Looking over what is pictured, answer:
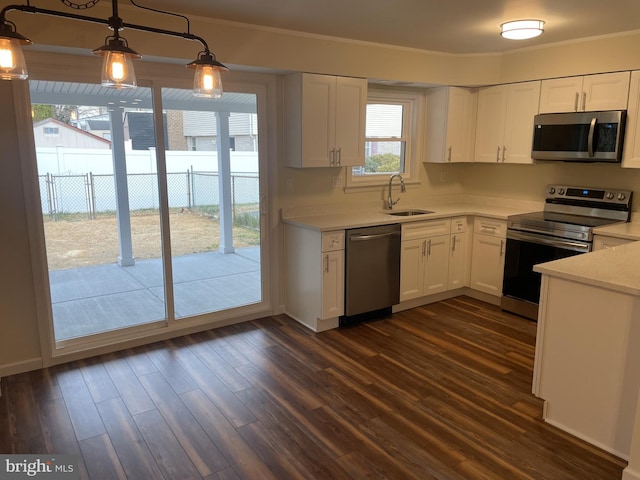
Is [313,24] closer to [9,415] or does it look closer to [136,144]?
[136,144]

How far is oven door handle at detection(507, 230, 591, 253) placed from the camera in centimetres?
395

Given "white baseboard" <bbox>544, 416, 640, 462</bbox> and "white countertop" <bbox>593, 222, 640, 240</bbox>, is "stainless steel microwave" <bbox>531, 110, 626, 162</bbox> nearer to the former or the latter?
"white countertop" <bbox>593, 222, 640, 240</bbox>

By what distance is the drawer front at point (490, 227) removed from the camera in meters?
4.58

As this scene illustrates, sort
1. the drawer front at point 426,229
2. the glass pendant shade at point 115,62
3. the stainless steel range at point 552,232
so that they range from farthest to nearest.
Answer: the drawer front at point 426,229
the stainless steel range at point 552,232
the glass pendant shade at point 115,62

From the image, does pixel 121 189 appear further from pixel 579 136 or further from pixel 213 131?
pixel 579 136

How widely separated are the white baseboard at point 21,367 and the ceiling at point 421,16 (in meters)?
2.59

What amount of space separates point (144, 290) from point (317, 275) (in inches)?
57.2

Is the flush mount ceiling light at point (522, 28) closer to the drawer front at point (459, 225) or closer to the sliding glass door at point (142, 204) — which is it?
the drawer front at point (459, 225)

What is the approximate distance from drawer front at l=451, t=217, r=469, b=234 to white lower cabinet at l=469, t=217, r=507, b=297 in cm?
10

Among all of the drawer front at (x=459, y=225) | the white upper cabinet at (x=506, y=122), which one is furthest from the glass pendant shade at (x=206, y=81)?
the white upper cabinet at (x=506, y=122)

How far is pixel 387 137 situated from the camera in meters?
5.02

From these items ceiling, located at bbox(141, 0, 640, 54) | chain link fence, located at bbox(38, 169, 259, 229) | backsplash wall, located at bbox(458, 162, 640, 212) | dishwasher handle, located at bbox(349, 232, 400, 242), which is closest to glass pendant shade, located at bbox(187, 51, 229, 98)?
ceiling, located at bbox(141, 0, 640, 54)

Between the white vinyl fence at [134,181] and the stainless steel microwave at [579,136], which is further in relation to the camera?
the stainless steel microwave at [579,136]

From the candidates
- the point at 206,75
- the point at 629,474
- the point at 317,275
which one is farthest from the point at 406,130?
the point at 629,474
